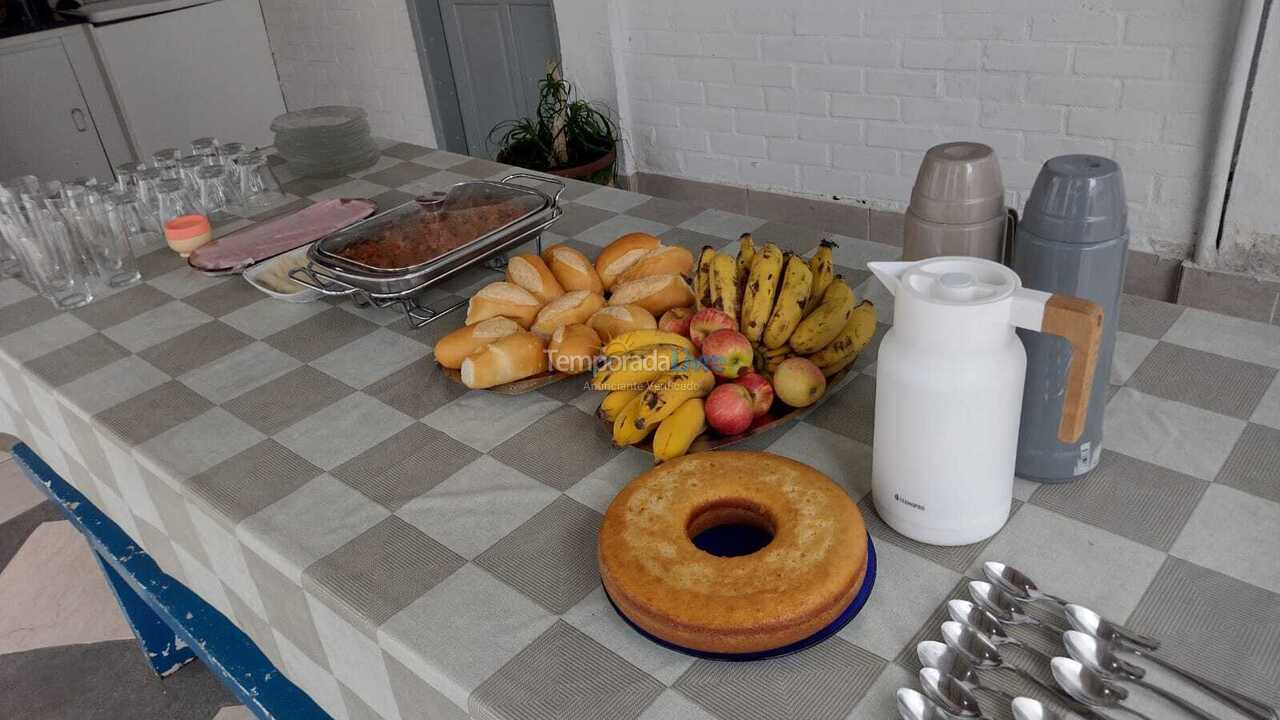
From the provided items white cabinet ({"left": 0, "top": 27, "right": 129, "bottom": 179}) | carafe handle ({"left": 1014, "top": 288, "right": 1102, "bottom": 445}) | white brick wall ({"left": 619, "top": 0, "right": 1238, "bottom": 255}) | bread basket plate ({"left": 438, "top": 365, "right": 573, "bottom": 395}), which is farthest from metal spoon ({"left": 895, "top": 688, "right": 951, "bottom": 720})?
white cabinet ({"left": 0, "top": 27, "right": 129, "bottom": 179})

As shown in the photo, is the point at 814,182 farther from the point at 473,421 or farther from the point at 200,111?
the point at 200,111

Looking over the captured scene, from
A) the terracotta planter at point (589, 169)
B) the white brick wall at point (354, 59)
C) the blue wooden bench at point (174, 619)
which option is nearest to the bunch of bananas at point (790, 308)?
the blue wooden bench at point (174, 619)

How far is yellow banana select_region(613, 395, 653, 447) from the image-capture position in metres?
0.90

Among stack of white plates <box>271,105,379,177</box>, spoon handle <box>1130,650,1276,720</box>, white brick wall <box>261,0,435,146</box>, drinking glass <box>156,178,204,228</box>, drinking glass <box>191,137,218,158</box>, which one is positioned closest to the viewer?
spoon handle <box>1130,650,1276,720</box>

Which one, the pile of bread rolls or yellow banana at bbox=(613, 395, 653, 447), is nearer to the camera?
yellow banana at bbox=(613, 395, 653, 447)

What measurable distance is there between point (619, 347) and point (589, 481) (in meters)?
0.15

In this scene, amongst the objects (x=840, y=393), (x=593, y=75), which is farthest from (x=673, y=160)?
(x=840, y=393)

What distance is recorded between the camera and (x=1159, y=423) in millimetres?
886

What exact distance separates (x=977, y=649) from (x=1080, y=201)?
14.2 inches

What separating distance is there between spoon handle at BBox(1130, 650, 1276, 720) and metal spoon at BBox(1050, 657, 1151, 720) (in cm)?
5

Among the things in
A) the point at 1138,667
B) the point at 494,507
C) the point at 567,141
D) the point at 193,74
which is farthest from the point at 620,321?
the point at 193,74

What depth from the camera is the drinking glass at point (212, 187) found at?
1693 mm

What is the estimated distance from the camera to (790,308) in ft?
3.17

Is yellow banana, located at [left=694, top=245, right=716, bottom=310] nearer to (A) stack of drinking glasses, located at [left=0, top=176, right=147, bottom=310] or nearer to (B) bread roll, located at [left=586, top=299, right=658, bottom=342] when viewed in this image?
(B) bread roll, located at [left=586, top=299, right=658, bottom=342]
